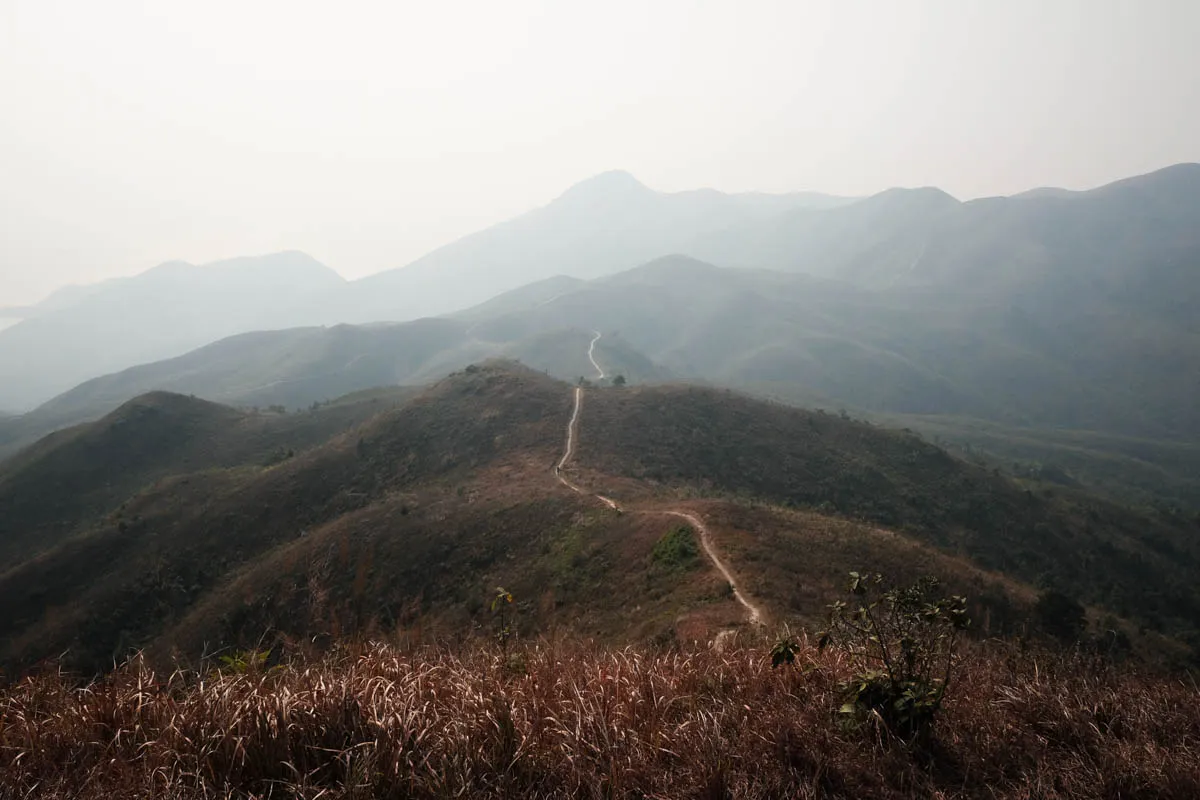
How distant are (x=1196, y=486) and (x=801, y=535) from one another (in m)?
124

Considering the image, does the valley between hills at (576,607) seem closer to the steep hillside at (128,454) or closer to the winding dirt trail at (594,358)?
the steep hillside at (128,454)

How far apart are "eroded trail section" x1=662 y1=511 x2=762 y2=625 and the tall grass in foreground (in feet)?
33.0

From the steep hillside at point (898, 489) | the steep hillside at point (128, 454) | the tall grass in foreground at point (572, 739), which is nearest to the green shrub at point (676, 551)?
the steep hillside at point (898, 489)

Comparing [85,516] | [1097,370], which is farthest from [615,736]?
[1097,370]

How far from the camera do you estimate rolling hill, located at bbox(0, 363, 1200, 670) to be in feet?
72.8

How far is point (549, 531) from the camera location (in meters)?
28.8

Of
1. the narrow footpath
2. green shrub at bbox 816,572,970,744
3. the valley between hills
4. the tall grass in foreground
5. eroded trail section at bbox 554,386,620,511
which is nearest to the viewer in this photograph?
the tall grass in foreground

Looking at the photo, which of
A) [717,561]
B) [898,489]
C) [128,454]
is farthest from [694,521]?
[128,454]

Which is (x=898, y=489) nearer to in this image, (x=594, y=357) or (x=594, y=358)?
(x=594, y=358)

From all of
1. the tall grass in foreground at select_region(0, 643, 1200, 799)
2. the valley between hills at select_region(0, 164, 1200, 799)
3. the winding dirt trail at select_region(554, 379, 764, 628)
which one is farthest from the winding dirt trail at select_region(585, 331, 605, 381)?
the tall grass in foreground at select_region(0, 643, 1200, 799)

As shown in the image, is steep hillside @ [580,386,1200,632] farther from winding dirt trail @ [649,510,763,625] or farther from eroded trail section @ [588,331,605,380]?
eroded trail section @ [588,331,605,380]

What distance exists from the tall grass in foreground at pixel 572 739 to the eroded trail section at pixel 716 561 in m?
10.1

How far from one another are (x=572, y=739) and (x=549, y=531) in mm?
24787

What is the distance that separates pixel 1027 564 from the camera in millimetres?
42438
